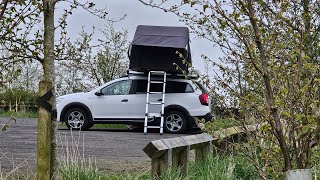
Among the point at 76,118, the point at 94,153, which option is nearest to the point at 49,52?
the point at 94,153

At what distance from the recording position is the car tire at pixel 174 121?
14.6m

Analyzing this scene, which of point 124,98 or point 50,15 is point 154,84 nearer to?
point 124,98

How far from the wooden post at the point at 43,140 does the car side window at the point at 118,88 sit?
36.1ft

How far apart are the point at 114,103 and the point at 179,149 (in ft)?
32.9

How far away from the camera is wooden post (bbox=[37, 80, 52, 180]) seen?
12.6ft

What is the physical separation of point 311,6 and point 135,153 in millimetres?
4149

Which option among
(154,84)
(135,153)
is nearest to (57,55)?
(135,153)

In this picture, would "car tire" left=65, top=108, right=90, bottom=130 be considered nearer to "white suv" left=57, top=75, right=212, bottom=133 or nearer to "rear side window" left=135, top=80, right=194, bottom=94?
"white suv" left=57, top=75, right=212, bottom=133

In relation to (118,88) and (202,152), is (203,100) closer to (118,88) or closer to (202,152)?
(118,88)

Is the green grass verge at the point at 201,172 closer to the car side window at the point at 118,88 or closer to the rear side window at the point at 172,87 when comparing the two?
the rear side window at the point at 172,87

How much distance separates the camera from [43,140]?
3832 mm

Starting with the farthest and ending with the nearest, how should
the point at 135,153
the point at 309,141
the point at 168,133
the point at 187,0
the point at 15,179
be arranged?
the point at 168,133 < the point at 135,153 < the point at 15,179 < the point at 309,141 < the point at 187,0

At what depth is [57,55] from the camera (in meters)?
4.35

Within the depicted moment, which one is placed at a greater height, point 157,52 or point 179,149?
point 157,52
